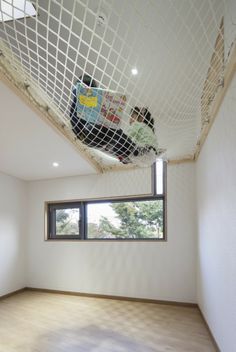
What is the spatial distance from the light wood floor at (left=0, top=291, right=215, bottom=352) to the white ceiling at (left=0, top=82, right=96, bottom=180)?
1.90 metres

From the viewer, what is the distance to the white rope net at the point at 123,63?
161cm

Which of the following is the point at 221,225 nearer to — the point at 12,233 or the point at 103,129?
the point at 103,129

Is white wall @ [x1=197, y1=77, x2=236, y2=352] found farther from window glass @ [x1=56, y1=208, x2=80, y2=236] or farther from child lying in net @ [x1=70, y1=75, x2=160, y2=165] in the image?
window glass @ [x1=56, y1=208, x2=80, y2=236]

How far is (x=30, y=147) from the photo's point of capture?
9.75ft

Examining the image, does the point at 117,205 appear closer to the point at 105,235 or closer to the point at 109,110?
the point at 105,235

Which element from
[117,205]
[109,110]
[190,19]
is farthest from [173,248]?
[190,19]

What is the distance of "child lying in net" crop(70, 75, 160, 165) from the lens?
1794mm

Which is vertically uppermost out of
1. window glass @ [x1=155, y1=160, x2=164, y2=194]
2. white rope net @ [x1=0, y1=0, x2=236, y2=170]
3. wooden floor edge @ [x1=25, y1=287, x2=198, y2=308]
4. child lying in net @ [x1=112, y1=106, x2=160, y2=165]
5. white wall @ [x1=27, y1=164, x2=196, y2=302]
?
white rope net @ [x1=0, y1=0, x2=236, y2=170]

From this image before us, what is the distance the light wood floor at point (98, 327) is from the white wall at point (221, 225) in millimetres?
345

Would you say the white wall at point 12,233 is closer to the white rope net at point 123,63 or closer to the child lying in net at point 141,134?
the white rope net at point 123,63

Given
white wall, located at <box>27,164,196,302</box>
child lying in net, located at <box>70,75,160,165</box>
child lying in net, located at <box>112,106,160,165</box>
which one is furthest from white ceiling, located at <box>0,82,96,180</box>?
child lying in net, located at <box>112,106,160,165</box>

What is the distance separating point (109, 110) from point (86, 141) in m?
0.51

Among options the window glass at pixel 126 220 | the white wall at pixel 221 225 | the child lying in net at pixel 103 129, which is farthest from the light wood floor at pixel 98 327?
the child lying in net at pixel 103 129

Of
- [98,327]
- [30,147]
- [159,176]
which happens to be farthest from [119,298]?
[30,147]
